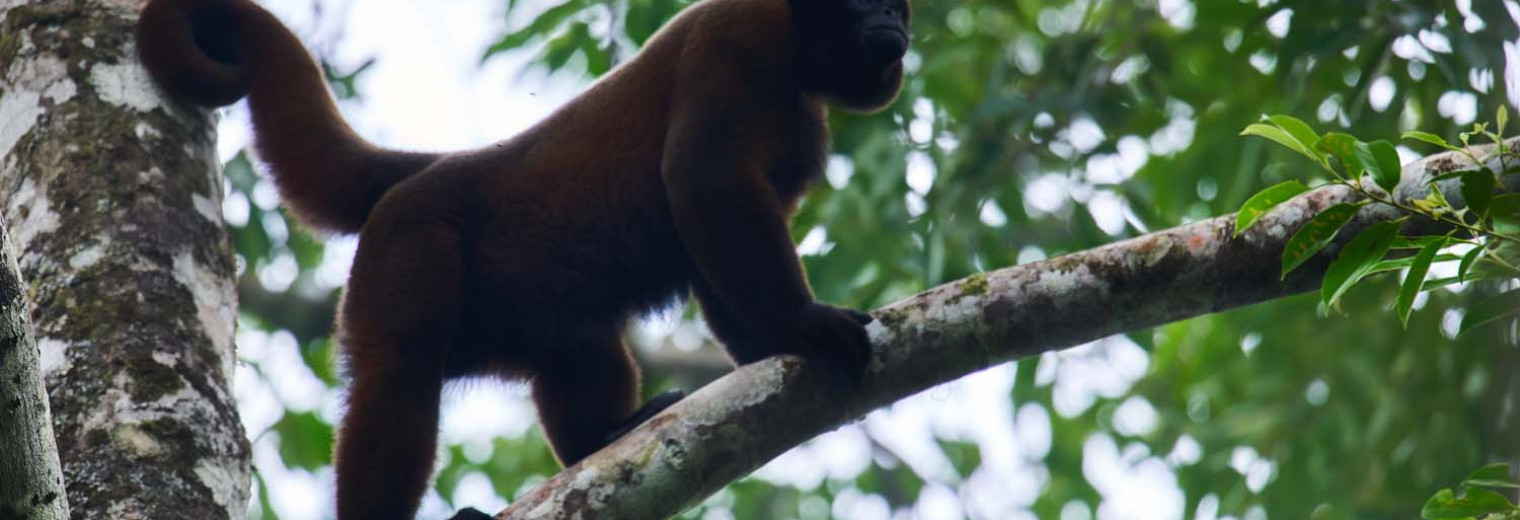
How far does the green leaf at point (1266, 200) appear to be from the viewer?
109 inches

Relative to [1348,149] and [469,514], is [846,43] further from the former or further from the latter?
[1348,149]

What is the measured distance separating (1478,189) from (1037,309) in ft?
3.92

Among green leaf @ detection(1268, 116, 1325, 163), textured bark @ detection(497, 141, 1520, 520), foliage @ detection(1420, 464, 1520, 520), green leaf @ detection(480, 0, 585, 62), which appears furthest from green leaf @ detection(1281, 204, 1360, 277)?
green leaf @ detection(480, 0, 585, 62)

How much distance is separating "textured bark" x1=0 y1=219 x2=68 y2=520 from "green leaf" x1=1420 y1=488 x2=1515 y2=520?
2538 mm

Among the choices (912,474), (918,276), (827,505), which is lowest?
(827,505)

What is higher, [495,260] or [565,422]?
[495,260]

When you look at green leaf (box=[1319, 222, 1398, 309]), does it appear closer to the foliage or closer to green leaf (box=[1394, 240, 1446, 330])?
green leaf (box=[1394, 240, 1446, 330])

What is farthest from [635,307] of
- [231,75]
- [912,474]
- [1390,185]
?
[912,474]

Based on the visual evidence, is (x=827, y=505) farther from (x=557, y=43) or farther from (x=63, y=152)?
(x=63, y=152)

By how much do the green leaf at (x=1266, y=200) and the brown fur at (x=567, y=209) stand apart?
41.1 inches

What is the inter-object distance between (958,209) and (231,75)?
12.3 feet

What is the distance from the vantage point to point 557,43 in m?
7.22

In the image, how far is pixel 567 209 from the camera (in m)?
4.36

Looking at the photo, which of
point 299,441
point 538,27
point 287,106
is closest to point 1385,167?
point 287,106
